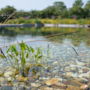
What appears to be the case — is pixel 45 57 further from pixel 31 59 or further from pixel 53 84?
pixel 53 84

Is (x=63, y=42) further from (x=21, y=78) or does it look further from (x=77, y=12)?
(x=77, y=12)

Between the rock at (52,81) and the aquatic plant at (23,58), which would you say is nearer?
the rock at (52,81)

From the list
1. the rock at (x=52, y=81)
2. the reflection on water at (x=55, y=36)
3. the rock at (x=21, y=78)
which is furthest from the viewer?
the reflection on water at (x=55, y=36)

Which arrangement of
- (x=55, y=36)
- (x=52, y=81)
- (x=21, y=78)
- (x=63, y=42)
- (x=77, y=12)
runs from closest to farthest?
(x=52, y=81) < (x=21, y=78) < (x=63, y=42) < (x=55, y=36) < (x=77, y=12)

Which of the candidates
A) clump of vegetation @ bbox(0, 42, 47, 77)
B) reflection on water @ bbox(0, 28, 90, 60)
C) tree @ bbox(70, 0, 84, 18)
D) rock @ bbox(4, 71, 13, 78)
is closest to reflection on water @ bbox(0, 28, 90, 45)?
reflection on water @ bbox(0, 28, 90, 60)

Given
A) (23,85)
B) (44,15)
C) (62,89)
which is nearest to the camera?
(62,89)

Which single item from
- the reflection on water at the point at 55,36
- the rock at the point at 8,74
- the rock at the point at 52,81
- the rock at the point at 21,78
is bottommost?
the reflection on water at the point at 55,36

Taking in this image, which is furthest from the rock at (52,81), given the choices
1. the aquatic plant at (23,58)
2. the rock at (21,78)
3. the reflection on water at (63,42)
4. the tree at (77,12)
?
the tree at (77,12)

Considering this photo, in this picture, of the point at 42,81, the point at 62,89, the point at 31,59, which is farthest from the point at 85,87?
the point at 31,59

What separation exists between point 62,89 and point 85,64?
1.32 meters

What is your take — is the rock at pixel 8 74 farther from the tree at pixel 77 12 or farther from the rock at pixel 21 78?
the tree at pixel 77 12

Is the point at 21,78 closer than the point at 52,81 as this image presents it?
No

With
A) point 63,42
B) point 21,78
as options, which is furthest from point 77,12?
point 21,78

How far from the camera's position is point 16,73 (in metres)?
3.09
